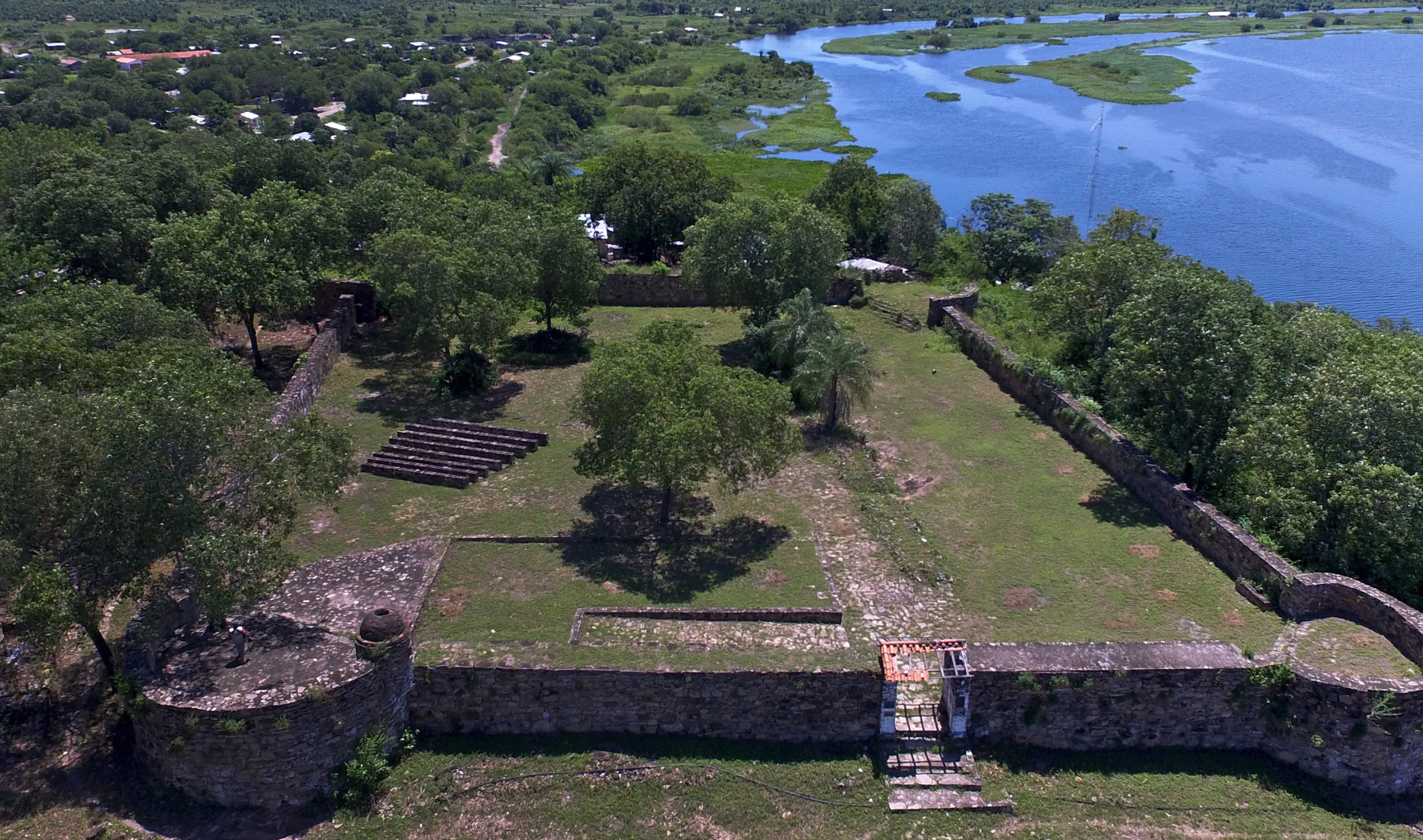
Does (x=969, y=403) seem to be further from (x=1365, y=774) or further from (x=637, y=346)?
(x=1365, y=774)

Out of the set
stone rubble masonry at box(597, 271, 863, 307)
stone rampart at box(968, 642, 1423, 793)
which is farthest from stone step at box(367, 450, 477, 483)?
stone rubble masonry at box(597, 271, 863, 307)

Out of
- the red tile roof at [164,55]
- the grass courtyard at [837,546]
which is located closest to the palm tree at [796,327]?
the grass courtyard at [837,546]

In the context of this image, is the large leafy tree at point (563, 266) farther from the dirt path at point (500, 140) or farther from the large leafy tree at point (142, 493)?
the dirt path at point (500, 140)

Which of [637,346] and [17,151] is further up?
Answer: [17,151]

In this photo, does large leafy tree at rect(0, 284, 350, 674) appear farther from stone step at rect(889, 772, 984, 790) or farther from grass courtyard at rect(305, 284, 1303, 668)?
stone step at rect(889, 772, 984, 790)

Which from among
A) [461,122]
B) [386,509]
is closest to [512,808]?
[386,509]
